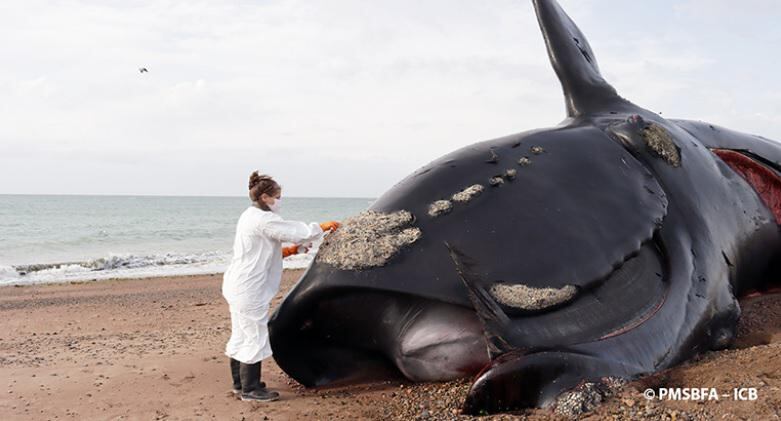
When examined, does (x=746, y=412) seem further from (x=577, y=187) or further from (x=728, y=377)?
(x=577, y=187)

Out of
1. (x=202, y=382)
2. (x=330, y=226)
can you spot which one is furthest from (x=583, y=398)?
(x=202, y=382)

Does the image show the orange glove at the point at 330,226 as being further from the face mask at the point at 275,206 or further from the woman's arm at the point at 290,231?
the face mask at the point at 275,206

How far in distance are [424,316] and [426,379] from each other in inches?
20.9

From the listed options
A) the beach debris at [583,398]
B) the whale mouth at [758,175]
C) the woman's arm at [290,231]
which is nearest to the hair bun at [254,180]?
the woman's arm at [290,231]

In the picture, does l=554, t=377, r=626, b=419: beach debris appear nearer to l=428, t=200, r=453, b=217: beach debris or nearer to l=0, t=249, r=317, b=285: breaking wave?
l=428, t=200, r=453, b=217: beach debris

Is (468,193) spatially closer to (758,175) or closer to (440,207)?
(440,207)

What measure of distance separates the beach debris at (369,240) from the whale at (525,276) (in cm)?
1

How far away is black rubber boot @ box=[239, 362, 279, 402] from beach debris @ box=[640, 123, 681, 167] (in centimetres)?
393

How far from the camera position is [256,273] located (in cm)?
558

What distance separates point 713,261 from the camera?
19.3 ft

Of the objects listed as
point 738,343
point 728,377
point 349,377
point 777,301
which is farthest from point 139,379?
point 777,301

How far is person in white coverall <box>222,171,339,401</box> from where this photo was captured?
18.0 feet

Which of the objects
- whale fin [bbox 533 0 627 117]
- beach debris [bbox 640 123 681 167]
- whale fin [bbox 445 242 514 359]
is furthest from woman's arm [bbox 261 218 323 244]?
whale fin [bbox 533 0 627 117]

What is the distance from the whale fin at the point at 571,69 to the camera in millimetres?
7348
